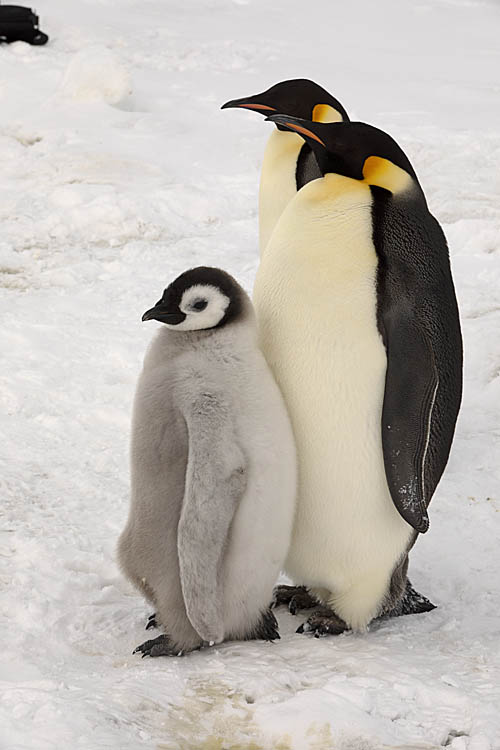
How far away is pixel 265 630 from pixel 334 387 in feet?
1.96

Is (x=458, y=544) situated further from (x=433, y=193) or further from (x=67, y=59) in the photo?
(x=67, y=59)

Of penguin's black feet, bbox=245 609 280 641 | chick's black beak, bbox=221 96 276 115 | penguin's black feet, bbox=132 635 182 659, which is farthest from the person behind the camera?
chick's black beak, bbox=221 96 276 115

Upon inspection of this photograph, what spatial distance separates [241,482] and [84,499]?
106 cm

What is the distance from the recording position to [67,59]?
804cm

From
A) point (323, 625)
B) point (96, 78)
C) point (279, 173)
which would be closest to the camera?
point (323, 625)

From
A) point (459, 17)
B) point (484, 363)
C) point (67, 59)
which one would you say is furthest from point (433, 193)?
point (459, 17)

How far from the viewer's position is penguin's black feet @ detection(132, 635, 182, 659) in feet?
7.23

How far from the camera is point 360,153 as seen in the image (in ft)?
7.40

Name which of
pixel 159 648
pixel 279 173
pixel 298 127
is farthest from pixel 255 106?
pixel 159 648

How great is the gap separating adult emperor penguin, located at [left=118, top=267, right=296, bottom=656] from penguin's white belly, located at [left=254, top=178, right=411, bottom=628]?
0.09 metres

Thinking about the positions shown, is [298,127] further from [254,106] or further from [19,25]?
[19,25]

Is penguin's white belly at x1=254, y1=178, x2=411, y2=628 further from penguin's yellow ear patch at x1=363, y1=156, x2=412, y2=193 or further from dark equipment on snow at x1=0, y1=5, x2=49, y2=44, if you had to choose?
dark equipment on snow at x1=0, y1=5, x2=49, y2=44

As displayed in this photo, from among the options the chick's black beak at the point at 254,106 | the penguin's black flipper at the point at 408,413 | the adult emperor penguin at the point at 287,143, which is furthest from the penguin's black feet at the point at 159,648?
the chick's black beak at the point at 254,106

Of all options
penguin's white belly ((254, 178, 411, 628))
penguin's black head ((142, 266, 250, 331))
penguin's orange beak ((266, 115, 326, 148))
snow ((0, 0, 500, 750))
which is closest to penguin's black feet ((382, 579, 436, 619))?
snow ((0, 0, 500, 750))
